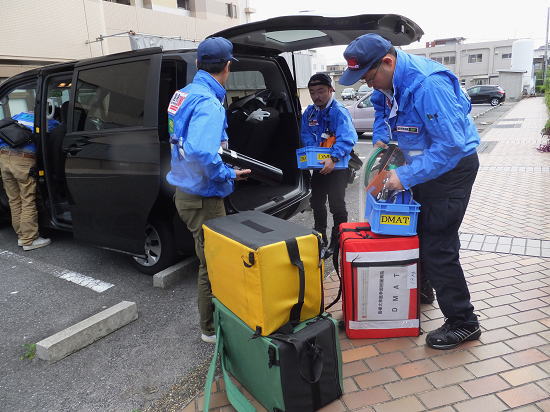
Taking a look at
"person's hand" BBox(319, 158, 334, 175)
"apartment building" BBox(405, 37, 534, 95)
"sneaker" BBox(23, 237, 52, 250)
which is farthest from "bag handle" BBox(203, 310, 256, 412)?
"apartment building" BBox(405, 37, 534, 95)

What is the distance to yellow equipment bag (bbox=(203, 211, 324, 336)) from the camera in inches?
71.0

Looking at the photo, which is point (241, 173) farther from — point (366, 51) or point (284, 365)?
point (284, 365)

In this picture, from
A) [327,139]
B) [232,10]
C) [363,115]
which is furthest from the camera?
[232,10]

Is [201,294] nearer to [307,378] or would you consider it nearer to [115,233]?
Result: [307,378]

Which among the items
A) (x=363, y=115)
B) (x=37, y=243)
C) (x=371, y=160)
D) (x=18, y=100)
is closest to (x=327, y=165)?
(x=371, y=160)

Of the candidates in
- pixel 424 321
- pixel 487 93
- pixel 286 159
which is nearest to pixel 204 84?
pixel 286 159

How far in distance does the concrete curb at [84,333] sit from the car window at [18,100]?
304cm

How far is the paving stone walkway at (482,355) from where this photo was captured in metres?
2.04

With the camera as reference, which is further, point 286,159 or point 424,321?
point 286,159

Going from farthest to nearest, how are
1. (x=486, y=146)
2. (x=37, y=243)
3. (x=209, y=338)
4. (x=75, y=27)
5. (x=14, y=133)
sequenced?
(x=75, y=27) → (x=486, y=146) → (x=37, y=243) → (x=14, y=133) → (x=209, y=338)

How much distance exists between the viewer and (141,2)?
19.5 meters

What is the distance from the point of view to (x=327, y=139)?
364 centimetres

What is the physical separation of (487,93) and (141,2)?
916 inches

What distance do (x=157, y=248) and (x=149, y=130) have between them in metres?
1.10
